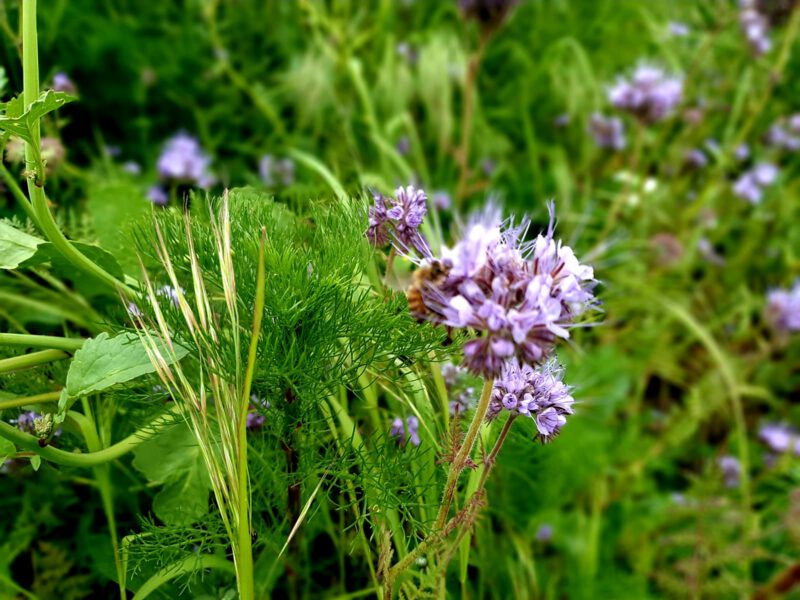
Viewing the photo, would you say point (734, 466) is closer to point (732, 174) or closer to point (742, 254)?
point (742, 254)

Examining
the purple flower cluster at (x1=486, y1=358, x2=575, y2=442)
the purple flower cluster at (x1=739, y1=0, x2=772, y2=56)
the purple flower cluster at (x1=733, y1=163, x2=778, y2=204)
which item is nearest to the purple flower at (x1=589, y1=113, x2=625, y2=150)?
the purple flower cluster at (x1=733, y1=163, x2=778, y2=204)

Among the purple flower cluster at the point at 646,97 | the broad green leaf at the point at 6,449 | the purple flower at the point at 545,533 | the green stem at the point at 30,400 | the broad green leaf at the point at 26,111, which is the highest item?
the purple flower cluster at the point at 646,97

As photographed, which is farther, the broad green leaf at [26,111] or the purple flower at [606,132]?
the purple flower at [606,132]

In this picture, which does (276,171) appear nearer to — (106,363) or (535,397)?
(106,363)

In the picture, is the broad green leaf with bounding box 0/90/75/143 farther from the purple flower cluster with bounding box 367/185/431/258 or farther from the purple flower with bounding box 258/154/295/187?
the purple flower with bounding box 258/154/295/187

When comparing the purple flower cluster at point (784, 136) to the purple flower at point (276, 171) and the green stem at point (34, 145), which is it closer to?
the purple flower at point (276, 171)

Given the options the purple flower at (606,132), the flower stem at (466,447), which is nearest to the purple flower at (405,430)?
the flower stem at (466,447)
